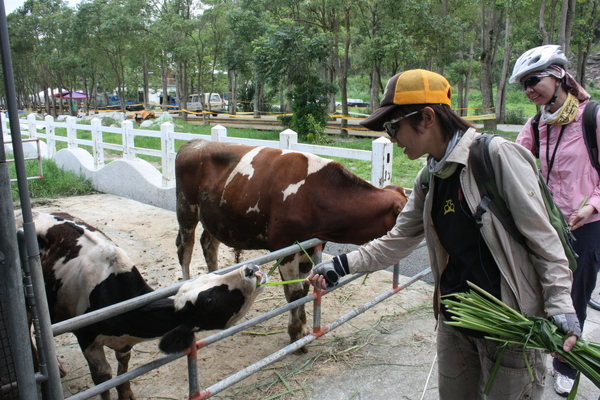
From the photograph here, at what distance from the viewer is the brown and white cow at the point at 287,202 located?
3.71 meters

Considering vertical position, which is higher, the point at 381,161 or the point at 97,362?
the point at 381,161

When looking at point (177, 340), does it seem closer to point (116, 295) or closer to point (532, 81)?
point (116, 295)

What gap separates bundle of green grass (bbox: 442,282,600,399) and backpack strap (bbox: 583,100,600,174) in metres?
1.39

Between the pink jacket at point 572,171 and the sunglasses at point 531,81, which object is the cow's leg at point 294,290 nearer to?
the pink jacket at point 572,171

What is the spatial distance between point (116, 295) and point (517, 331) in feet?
7.39

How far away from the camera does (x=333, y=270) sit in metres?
2.20

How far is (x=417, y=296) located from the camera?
4805 mm

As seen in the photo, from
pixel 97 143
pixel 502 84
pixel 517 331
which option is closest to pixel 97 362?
pixel 517 331

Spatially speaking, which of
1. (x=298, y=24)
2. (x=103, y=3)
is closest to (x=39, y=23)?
(x=103, y=3)

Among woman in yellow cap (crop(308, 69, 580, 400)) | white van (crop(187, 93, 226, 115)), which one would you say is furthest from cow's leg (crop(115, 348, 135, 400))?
white van (crop(187, 93, 226, 115))

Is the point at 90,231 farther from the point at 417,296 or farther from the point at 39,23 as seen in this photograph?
the point at 39,23

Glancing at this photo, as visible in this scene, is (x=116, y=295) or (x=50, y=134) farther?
(x=50, y=134)

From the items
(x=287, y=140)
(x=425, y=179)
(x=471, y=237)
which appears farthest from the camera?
(x=287, y=140)

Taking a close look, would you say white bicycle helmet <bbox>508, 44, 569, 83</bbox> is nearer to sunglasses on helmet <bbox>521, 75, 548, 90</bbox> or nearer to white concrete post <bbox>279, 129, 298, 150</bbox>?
sunglasses on helmet <bbox>521, 75, 548, 90</bbox>
